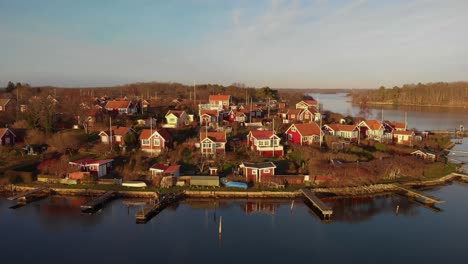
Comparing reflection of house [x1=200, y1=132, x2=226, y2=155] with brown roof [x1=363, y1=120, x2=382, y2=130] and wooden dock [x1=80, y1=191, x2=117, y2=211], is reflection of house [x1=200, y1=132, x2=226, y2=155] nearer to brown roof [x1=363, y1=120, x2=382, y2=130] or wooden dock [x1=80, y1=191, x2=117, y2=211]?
wooden dock [x1=80, y1=191, x2=117, y2=211]

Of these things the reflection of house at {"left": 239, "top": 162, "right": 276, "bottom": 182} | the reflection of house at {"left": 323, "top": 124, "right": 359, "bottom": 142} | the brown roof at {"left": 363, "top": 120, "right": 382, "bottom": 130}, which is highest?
the brown roof at {"left": 363, "top": 120, "right": 382, "bottom": 130}

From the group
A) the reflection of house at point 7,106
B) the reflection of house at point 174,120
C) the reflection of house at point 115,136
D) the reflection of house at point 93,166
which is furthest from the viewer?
the reflection of house at point 7,106

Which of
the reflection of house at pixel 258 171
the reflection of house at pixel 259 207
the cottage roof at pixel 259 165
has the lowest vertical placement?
the reflection of house at pixel 259 207

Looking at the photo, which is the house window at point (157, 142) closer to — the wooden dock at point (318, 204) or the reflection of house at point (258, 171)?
the reflection of house at point (258, 171)

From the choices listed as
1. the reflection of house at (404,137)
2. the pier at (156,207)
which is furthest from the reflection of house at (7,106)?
the reflection of house at (404,137)

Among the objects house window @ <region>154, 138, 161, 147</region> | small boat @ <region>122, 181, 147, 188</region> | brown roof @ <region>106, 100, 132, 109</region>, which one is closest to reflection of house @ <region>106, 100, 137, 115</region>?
brown roof @ <region>106, 100, 132, 109</region>

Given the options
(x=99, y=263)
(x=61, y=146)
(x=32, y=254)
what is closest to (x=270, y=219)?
(x=99, y=263)
